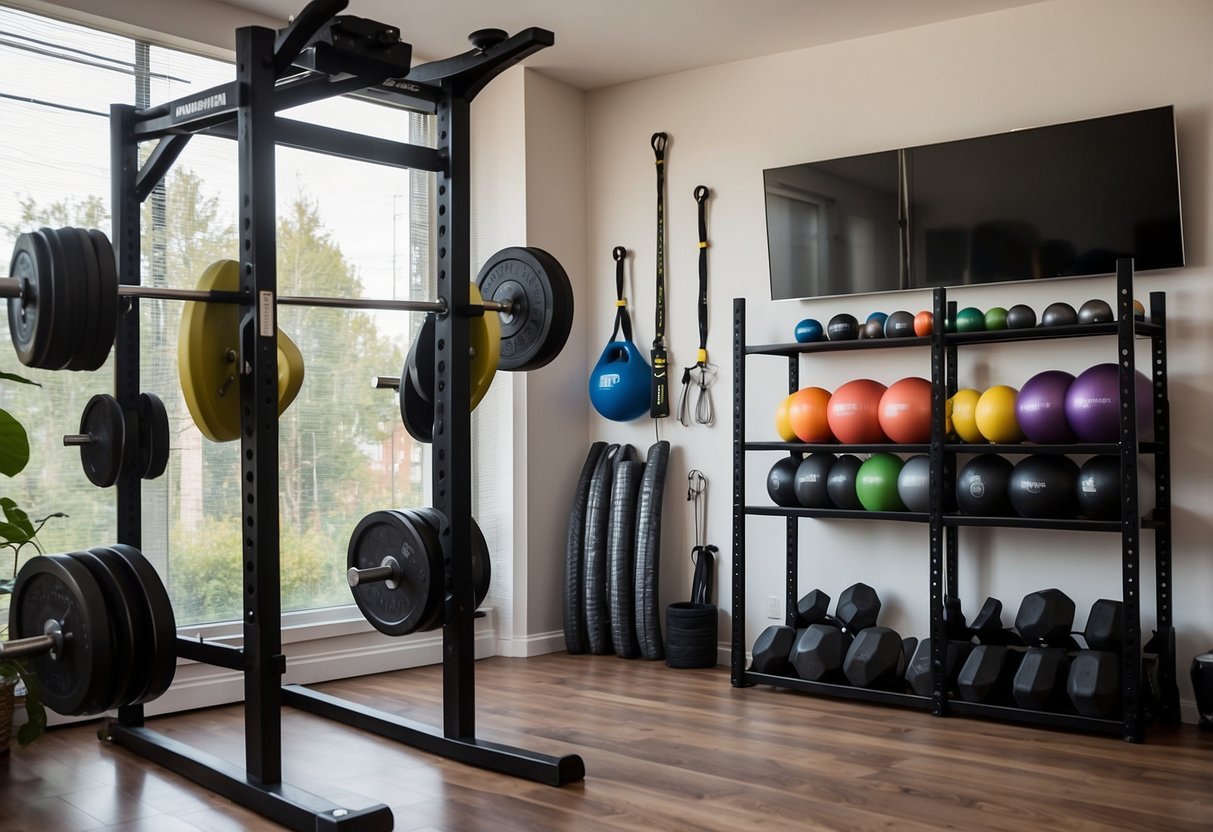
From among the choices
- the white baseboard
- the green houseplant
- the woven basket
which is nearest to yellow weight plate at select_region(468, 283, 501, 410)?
the green houseplant

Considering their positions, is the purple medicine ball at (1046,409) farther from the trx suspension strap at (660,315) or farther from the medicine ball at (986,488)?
the trx suspension strap at (660,315)

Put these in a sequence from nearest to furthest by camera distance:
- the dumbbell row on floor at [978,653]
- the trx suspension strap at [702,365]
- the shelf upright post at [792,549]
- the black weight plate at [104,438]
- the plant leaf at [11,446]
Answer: the plant leaf at [11,446], the black weight plate at [104,438], the dumbbell row on floor at [978,653], the shelf upright post at [792,549], the trx suspension strap at [702,365]

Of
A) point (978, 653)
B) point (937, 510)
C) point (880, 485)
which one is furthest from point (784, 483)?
point (978, 653)

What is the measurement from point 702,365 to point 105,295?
10.1ft

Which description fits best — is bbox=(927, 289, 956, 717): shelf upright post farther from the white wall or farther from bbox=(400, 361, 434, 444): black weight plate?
bbox=(400, 361, 434, 444): black weight plate

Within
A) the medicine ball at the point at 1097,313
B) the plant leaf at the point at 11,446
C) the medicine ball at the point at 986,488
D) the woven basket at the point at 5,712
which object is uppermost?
the medicine ball at the point at 1097,313

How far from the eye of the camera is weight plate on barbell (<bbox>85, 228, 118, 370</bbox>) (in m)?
2.68

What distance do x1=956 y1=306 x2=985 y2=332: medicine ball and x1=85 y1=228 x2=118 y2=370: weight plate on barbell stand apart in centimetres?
289

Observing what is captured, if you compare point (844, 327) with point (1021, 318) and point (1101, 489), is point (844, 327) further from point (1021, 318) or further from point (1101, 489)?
point (1101, 489)

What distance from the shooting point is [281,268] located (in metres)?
4.82

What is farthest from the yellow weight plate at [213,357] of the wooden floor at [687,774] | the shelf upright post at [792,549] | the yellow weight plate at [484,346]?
the shelf upright post at [792,549]

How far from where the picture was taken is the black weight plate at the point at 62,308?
104 inches

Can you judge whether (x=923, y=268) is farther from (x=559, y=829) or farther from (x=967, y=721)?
(x=559, y=829)

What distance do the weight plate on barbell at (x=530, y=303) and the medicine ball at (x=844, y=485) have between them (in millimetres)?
1432
